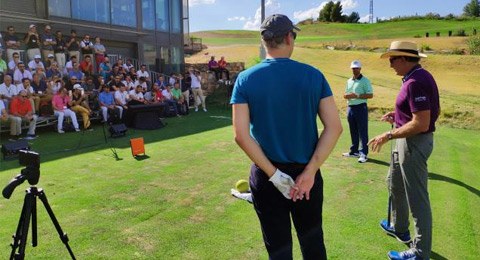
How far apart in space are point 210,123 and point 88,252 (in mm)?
9937

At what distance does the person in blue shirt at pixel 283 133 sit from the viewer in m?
2.15

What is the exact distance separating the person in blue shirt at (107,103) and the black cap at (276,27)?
11452mm

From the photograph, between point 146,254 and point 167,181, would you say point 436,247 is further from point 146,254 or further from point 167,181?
point 167,181

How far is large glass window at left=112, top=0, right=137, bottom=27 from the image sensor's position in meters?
18.0

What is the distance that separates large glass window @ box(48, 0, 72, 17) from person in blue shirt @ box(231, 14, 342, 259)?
15.6m

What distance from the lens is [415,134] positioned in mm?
3215

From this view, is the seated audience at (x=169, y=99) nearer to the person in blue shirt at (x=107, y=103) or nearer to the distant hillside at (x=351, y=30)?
the person in blue shirt at (x=107, y=103)

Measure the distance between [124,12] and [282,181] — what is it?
18.5 m

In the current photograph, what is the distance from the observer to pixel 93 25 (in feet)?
55.3

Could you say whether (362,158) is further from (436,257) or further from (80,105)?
(80,105)

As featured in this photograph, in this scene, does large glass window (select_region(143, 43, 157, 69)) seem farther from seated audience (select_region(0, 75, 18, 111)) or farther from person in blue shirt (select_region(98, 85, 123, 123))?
seated audience (select_region(0, 75, 18, 111))

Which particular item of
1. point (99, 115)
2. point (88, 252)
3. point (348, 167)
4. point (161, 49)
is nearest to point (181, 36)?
point (161, 49)

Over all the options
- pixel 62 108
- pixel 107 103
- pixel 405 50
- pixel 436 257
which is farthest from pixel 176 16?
pixel 436 257

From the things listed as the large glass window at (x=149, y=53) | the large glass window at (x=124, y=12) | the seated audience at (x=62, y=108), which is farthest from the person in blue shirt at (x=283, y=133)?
the large glass window at (x=149, y=53)
